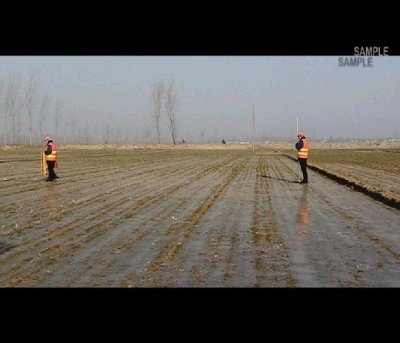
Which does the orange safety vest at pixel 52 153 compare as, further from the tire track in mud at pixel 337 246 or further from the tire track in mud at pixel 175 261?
the tire track in mud at pixel 337 246

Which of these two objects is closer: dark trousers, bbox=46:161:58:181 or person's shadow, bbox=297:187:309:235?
person's shadow, bbox=297:187:309:235

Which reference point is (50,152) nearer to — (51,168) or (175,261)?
(51,168)

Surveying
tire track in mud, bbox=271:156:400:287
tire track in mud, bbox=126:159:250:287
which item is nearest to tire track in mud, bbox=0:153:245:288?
tire track in mud, bbox=126:159:250:287

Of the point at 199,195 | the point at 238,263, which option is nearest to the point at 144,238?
the point at 238,263

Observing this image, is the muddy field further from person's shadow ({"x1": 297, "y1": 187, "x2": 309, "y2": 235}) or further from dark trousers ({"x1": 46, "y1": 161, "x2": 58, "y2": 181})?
dark trousers ({"x1": 46, "y1": 161, "x2": 58, "y2": 181})

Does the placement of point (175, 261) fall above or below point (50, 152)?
below

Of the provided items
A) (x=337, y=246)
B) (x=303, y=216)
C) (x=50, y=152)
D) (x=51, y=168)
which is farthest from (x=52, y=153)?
(x=337, y=246)

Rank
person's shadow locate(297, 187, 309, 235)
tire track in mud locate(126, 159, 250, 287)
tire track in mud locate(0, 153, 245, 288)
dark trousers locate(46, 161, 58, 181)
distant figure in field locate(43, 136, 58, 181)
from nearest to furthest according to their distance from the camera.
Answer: tire track in mud locate(126, 159, 250, 287) < tire track in mud locate(0, 153, 245, 288) < person's shadow locate(297, 187, 309, 235) < distant figure in field locate(43, 136, 58, 181) < dark trousers locate(46, 161, 58, 181)

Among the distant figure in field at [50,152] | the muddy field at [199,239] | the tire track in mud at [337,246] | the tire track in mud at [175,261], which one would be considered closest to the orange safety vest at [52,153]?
the distant figure in field at [50,152]

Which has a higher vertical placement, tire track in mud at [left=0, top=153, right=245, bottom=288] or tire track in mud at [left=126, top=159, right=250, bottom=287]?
tire track in mud at [left=0, top=153, right=245, bottom=288]

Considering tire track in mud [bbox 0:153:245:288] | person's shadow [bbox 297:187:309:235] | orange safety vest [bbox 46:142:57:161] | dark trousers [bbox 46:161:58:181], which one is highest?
orange safety vest [bbox 46:142:57:161]

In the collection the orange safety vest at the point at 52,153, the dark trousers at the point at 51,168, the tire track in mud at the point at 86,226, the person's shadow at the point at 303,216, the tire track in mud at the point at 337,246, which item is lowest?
the tire track in mud at the point at 337,246
